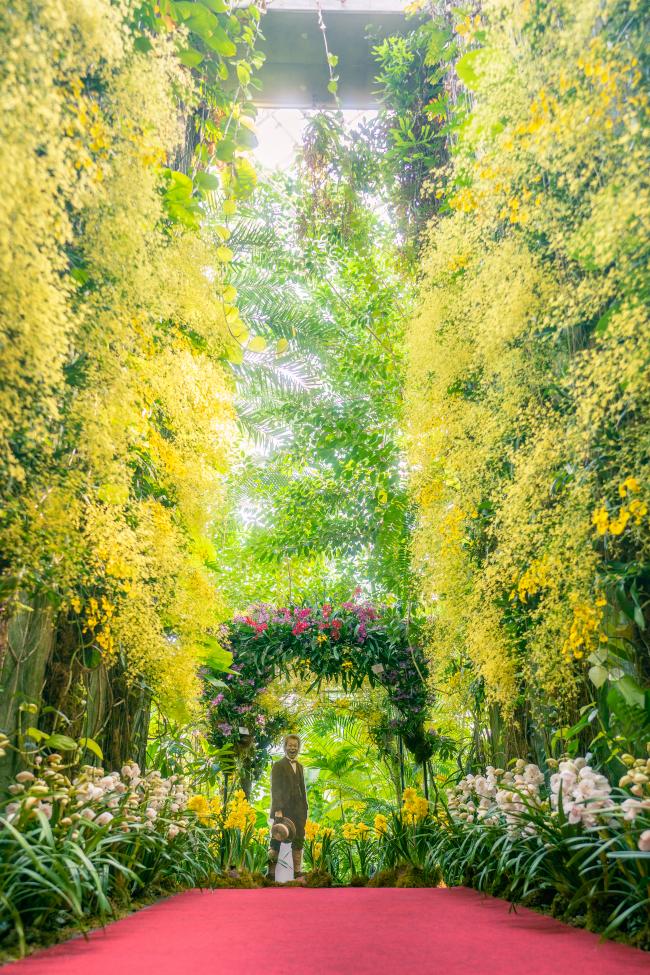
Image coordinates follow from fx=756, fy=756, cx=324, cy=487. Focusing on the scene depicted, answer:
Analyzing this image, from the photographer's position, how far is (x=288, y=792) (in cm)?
640

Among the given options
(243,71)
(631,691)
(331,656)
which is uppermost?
(243,71)

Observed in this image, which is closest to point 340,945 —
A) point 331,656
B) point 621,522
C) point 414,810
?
point 621,522

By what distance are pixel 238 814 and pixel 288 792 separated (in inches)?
17.6

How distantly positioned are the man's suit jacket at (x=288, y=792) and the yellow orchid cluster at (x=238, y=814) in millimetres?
234

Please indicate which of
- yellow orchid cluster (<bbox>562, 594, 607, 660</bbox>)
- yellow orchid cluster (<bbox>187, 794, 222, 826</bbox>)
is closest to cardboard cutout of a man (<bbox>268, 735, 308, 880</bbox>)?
yellow orchid cluster (<bbox>187, 794, 222, 826</bbox>)

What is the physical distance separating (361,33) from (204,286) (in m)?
4.08

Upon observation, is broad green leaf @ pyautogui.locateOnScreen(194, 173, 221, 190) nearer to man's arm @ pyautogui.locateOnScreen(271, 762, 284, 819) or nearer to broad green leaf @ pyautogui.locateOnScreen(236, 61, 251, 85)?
broad green leaf @ pyautogui.locateOnScreen(236, 61, 251, 85)

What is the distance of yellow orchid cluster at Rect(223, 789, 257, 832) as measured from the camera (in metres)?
6.17

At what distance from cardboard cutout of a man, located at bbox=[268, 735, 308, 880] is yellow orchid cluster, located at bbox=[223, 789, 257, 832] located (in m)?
0.23

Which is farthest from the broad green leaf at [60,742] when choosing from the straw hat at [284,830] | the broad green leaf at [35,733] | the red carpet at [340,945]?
the straw hat at [284,830]

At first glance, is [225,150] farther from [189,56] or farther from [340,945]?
[340,945]

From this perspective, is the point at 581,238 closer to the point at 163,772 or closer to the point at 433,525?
the point at 433,525

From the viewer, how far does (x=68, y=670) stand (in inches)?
114

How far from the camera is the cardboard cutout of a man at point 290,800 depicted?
20.1ft
